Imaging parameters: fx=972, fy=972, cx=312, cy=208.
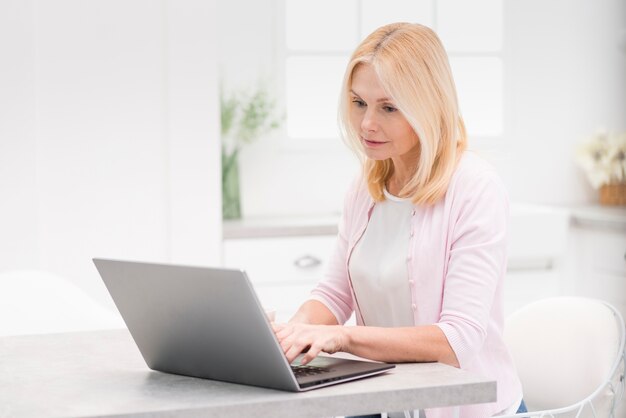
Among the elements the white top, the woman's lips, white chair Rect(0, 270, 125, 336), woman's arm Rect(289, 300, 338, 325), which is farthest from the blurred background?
the woman's lips

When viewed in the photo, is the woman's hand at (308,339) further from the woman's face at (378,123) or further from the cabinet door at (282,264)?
the cabinet door at (282,264)

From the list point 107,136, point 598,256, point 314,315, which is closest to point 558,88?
point 598,256

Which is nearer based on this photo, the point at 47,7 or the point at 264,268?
the point at 47,7

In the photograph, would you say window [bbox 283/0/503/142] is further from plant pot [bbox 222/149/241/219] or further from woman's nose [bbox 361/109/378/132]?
woman's nose [bbox 361/109/378/132]

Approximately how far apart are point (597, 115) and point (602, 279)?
36.2 inches

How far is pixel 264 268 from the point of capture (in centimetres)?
350

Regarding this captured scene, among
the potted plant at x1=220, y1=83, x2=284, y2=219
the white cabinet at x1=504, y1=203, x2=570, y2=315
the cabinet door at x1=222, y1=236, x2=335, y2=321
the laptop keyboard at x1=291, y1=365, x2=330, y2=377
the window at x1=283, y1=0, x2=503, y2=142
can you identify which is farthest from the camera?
the window at x1=283, y1=0, x2=503, y2=142

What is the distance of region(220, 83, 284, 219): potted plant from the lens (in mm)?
3854

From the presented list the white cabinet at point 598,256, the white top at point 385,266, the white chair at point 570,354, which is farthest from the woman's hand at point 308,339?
the white cabinet at point 598,256

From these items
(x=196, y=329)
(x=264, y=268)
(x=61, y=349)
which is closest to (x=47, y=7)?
(x=264, y=268)

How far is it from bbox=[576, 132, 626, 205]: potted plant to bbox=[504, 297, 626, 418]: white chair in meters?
2.46

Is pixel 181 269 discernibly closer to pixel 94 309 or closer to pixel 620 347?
pixel 620 347

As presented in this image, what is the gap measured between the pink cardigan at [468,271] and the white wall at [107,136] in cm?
175

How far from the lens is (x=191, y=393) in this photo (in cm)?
126
